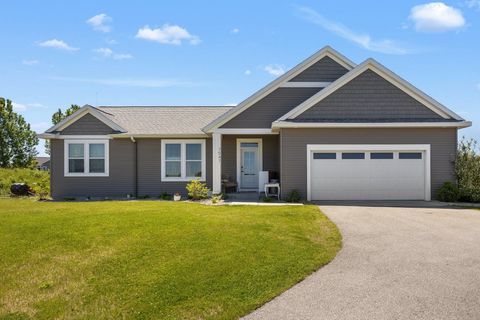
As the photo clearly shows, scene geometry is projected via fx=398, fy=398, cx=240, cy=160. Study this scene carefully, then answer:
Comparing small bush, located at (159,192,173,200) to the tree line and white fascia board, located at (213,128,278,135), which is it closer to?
white fascia board, located at (213,128,278,135)

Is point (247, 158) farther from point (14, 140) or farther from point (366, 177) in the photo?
point (14, 140)

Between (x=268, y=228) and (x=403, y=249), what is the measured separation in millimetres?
3137

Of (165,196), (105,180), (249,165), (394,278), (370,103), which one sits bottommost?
(394,278)

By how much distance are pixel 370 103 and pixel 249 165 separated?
6.91 meters

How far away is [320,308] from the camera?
18.2 feet

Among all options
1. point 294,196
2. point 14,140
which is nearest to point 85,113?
point 294,196

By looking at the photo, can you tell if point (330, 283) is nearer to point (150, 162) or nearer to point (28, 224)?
point (28, 224)

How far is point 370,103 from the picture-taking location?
16.8 meters

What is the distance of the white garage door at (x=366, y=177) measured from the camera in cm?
1661

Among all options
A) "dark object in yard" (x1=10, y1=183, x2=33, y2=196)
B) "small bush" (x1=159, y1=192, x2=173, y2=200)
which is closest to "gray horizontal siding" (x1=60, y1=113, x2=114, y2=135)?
"small bush" (x1=159, y1=192, x2=173, y2=200)

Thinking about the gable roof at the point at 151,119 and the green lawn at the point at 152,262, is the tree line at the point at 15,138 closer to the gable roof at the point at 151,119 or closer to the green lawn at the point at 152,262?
the gable roof at the point at 151,119

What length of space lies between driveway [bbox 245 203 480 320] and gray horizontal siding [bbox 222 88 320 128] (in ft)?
27.9

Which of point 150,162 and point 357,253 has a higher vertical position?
point 150,162

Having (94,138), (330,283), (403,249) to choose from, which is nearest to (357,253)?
(403,249)
